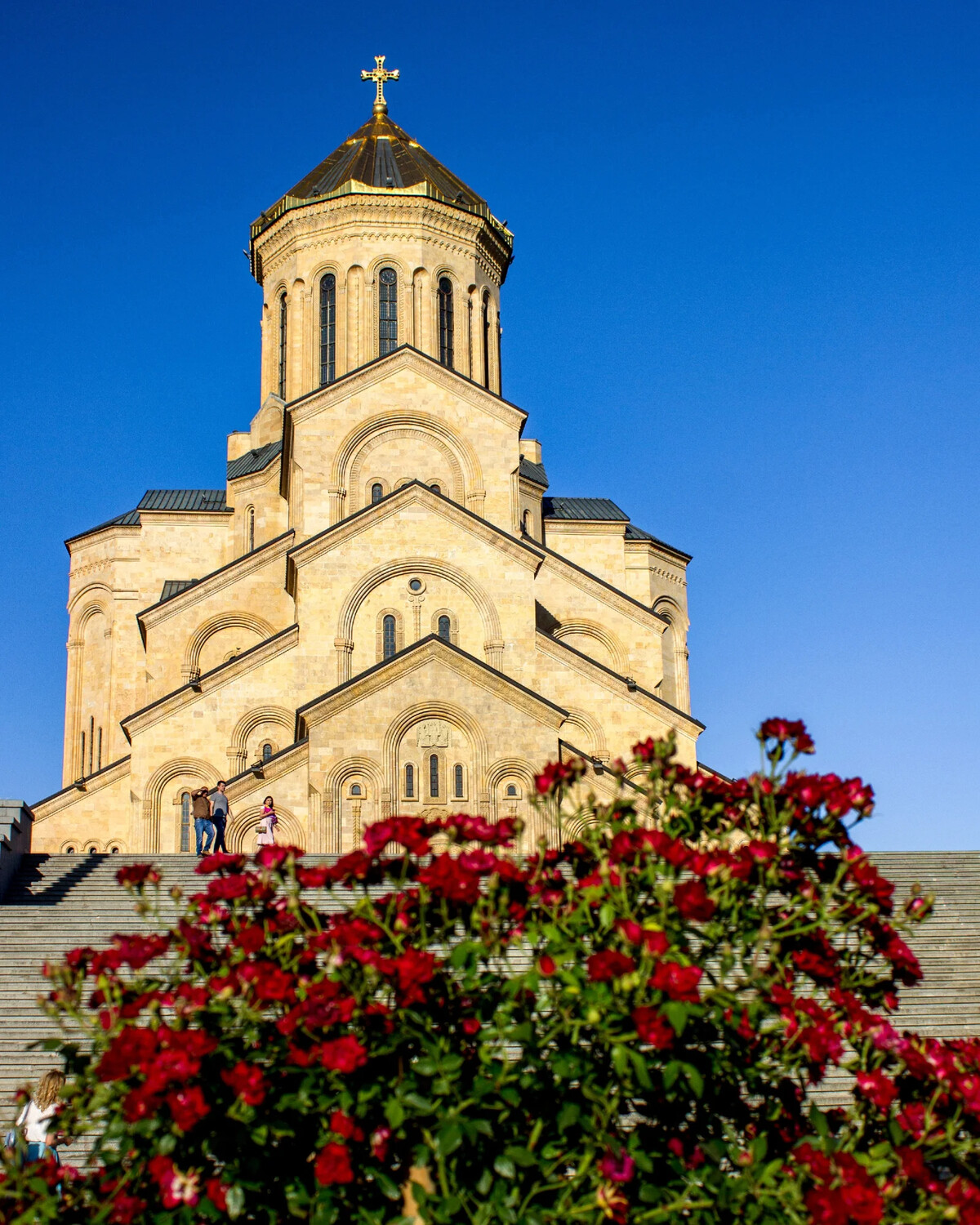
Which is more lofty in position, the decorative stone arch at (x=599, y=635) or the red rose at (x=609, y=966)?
the decorative stone arch at (x=599, y=635)

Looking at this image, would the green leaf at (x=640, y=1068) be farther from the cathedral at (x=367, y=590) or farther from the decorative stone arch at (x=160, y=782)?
the decorative stone arch at (x=160, y=782)

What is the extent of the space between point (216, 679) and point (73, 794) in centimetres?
481

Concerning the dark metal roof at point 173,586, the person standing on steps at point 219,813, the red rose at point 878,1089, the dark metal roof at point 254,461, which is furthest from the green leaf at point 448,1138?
the dark metal roof at point 254,461

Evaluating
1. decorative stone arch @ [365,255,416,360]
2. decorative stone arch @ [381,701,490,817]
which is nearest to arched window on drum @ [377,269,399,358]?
decorative stone arch @ [365,255,416,360]

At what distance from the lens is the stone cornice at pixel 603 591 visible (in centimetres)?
3108

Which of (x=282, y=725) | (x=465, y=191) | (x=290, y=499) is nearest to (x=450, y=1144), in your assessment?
(x=282, y=725)

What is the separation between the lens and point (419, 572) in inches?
1052

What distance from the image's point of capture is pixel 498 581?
87.7 feet

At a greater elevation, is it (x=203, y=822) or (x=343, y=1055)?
(x=203, y=822)

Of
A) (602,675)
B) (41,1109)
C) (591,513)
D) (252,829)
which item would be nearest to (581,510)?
(591,513)

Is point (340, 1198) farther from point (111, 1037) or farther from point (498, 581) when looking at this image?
point (498, 581)

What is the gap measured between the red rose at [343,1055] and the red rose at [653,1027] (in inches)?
44.0

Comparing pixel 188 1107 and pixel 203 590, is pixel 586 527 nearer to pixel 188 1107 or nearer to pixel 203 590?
pixel 203 590

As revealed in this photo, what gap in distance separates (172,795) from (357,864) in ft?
66.3
